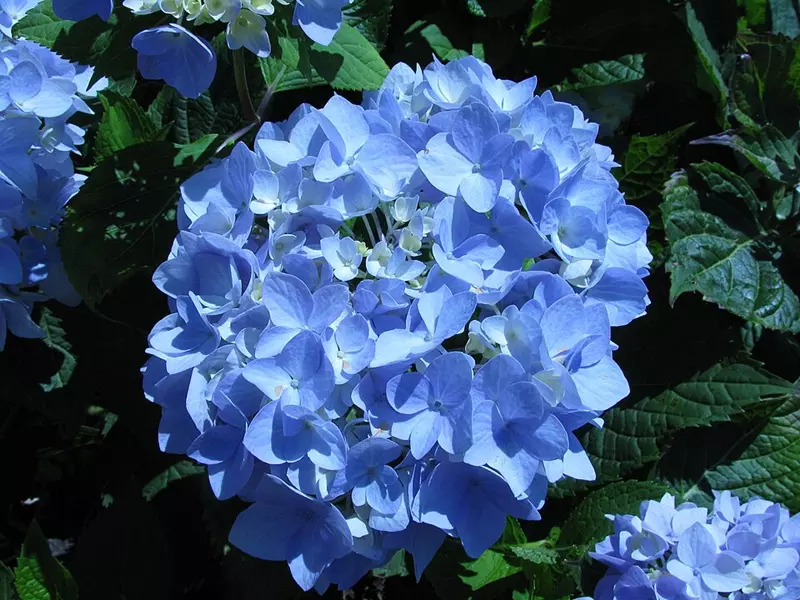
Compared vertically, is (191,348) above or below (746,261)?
above

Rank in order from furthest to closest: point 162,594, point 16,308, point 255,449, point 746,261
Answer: point 746,261 → point 162,594 → point 16,308 → point 255,449

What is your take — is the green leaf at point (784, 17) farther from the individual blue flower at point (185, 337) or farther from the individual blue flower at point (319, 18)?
the individual blue flower at point (185, 337)

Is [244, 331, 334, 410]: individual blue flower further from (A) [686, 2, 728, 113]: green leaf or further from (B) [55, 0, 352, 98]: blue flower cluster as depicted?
(A) [686, 2, 728, 113]: green leaf

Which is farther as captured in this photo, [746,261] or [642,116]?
[642,116]

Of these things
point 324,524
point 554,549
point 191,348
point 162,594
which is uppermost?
point 191,348

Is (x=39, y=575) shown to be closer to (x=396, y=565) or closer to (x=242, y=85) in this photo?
(x=396, y=565)

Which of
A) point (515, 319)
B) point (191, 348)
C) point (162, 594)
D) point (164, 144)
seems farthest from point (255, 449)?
point (162, 594)

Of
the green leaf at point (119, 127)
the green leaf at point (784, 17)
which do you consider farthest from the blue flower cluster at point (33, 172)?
the green leaf at point (784, 17)

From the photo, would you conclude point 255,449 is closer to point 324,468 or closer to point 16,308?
point 324,468
